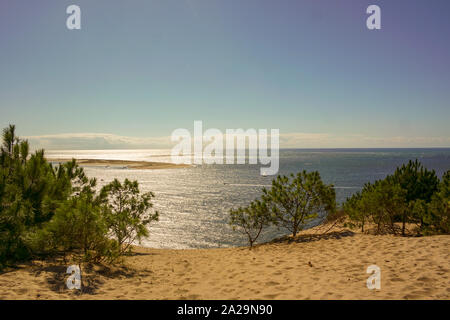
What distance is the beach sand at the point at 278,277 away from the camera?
5949 mm

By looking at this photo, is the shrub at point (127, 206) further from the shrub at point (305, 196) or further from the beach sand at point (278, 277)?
the shrub at point (305, 196)

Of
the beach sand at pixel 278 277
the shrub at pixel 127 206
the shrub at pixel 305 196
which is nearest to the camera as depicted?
the beach sand at pixel 278 277

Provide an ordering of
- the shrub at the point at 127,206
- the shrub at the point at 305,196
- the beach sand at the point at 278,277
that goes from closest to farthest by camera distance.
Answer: the beach sand at the point at 278,277 → the shrub at the point at 127,206 → the shrub at the point at 305,196

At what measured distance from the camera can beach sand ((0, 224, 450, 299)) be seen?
5.95 m

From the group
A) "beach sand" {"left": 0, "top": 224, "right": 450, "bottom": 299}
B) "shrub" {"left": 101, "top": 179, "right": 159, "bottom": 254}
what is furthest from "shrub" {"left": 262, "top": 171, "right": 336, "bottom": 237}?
"shrub" {"left": 101, "top": 179, "right": 159, "bottom": 254}

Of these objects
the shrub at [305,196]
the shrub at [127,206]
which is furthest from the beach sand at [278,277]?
the shrub at [305,196]

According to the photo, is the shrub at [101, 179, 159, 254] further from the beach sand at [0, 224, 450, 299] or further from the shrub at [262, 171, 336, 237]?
the shrub at [262, 171, 336, 237]

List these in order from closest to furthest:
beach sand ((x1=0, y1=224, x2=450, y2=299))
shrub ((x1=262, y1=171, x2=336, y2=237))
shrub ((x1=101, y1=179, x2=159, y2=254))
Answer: beach sand ((x1=0, y1=224, x2=450, y2=299)) → shrub ((x1=101, y1=179, x2=159, y2=254)) → shrub ((x1=262, y1=171, x2=336, y2=237))

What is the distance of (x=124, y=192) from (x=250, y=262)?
25.2 ft

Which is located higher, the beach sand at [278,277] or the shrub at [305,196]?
the shrub at [305,196]

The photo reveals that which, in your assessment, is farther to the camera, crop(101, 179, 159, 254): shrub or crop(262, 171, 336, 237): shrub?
crop(262, 171, 336, 237): shrub

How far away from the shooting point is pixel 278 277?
7.59 meters

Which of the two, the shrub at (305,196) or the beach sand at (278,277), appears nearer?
the beach sand at (278,277)

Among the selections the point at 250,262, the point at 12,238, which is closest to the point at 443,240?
the point at 250,262
